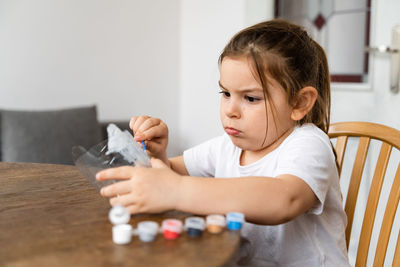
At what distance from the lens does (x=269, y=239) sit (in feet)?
2.91

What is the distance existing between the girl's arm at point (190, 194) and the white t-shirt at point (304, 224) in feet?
0.43

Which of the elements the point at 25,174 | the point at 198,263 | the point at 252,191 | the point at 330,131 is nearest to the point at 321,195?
the point at 252,191

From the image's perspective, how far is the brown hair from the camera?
0.87 m

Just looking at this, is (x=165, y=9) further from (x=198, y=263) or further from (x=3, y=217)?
(x=198, y=263)

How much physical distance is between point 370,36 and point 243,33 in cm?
121

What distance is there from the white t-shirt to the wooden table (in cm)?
27

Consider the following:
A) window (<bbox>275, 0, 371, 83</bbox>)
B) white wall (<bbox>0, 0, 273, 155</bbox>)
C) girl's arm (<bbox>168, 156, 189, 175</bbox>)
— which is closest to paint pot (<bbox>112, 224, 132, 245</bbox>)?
girl's arm (<bbox>168, 156, 189, 175</bbox>)

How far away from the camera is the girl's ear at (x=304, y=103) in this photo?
0.93m

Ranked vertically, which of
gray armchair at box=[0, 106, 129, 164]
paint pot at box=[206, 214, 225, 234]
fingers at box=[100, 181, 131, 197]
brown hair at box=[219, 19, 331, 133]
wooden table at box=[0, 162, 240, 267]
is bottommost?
gray armchair at box=[0, 106, 129, 164]

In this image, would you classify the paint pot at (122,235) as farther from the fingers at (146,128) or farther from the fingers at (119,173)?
the fingers at (146,128)

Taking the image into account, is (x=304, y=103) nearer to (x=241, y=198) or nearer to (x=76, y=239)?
(x=241, y=198)

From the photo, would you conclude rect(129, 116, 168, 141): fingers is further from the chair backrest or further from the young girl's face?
the chair backrest

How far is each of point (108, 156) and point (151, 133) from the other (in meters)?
0.28

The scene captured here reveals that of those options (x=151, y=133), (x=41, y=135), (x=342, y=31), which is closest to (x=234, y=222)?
(x=151, y=133)
